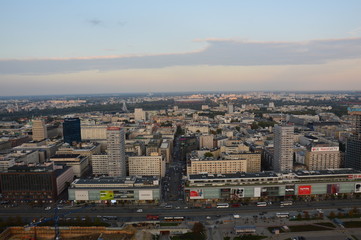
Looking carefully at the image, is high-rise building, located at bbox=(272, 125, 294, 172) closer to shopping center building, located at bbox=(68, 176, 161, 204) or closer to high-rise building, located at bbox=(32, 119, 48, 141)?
shopping center building, located at bbox=(68, 176, 161, 204)

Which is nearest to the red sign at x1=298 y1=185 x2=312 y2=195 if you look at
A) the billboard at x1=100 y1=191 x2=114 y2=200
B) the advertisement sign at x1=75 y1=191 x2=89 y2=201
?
the billboard at x1=100 y1=191 x2=114 y2=200

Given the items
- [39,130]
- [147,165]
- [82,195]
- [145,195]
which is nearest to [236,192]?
[145,195]

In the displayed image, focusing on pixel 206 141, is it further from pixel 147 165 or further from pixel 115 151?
pixel 115 151

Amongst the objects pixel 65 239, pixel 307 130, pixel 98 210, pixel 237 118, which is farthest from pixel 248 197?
pixel 237 118

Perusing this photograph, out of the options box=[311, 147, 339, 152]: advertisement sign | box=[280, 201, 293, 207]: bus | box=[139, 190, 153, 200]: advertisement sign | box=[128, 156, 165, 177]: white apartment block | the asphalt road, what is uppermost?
box=[311, 147, 339, 152]: advertisement sign

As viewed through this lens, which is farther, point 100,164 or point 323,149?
point 100,164

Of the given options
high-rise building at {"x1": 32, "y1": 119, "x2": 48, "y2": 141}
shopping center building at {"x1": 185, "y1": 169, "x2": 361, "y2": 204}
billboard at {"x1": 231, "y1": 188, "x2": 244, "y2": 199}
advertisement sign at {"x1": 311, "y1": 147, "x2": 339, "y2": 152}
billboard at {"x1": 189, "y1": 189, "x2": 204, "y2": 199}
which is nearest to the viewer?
billboard at {"x1": 189, "y1": 189, "x2": 204, "y2": 199}
